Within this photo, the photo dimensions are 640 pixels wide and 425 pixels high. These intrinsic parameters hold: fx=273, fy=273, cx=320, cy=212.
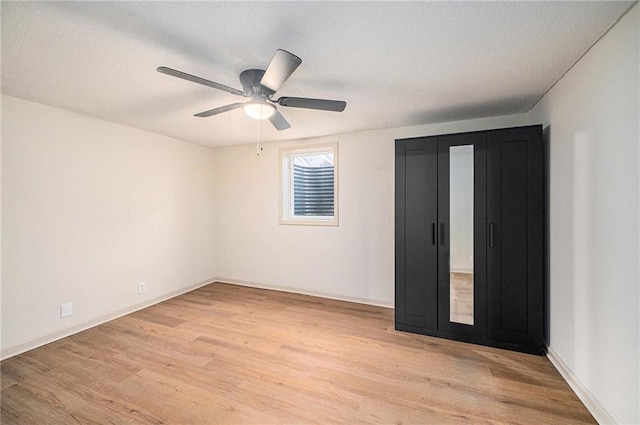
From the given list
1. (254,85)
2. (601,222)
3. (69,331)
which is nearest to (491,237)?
(601,222)

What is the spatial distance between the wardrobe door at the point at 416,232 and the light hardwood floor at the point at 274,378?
30cm

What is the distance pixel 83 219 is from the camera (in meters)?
3.01

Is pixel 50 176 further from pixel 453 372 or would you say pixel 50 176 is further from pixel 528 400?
pixel 528 400

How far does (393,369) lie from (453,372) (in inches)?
18.8

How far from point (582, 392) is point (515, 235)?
1.22 m

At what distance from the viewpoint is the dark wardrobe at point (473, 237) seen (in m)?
2.49

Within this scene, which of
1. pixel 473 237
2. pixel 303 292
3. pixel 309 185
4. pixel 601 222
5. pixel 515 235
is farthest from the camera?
pixel 309 185

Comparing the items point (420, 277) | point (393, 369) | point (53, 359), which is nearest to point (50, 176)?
point (53, 359)

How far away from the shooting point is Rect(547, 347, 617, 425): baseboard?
1629mm

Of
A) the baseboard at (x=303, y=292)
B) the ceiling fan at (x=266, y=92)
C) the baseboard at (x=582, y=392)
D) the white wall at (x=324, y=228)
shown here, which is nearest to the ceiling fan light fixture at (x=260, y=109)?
the ceiling fan at (x=266, y=92)

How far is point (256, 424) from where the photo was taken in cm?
168

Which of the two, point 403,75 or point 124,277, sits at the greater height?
point 403,75

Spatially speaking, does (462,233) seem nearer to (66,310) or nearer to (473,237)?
(473,237)

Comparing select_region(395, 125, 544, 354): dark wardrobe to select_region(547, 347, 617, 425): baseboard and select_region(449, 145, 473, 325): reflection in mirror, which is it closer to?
select_region(449, 145, 473, 325): reflection in mirror
